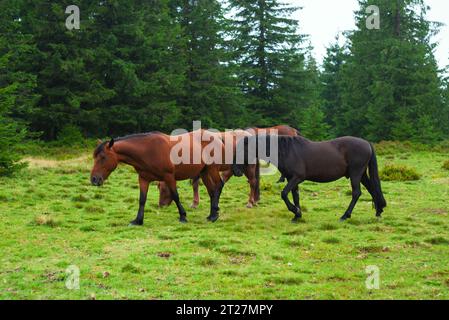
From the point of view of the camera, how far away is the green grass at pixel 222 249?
631 centimetres

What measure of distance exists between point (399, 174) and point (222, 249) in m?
12.3

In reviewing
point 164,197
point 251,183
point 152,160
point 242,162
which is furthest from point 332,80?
point 152,160

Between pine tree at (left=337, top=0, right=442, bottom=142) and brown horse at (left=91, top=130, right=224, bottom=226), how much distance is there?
86.5 ft

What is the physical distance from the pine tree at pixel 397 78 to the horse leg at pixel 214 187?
25820 mm

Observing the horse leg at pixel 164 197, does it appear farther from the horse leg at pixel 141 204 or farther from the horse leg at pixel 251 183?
the horse leg at pixel 251 183

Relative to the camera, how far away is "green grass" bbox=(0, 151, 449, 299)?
6309 millimetres

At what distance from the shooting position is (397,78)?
3616 centimetres

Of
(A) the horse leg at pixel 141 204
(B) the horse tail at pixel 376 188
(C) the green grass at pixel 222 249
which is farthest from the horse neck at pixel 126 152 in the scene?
(B) the horse tail at pixel 376 188

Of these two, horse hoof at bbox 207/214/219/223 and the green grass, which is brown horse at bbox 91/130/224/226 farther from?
the green grass

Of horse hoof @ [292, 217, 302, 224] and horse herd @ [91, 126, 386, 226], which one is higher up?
horse herd @ [91, 126, 386, 226]

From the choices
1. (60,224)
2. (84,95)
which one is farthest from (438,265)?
(84,95)

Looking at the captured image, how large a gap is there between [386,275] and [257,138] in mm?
4937

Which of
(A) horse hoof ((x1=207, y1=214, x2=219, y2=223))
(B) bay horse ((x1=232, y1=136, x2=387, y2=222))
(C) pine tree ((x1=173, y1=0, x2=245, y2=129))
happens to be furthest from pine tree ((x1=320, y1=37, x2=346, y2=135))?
(A) horse hoof ((x1=207, y1=214, x2=219, y2=223))
